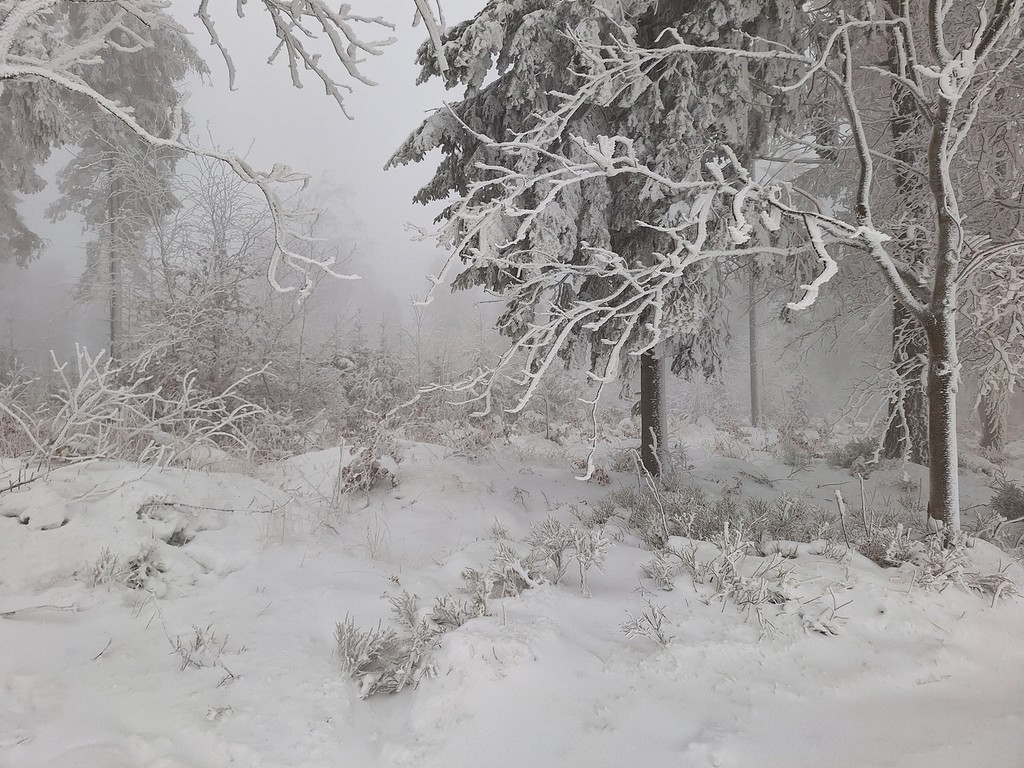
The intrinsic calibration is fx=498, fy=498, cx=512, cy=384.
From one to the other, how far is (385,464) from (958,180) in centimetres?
823

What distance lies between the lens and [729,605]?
9.33ft

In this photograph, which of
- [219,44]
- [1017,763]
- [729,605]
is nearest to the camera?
[1017,763]

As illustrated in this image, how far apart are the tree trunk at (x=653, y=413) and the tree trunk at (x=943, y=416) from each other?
339cm

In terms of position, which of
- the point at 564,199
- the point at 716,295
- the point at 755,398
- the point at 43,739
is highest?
the point at 564,199

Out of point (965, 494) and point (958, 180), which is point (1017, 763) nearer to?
point (965, 494)

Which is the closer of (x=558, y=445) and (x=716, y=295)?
(x=716, y=295)

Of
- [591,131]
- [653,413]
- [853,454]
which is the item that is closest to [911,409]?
[853,454]

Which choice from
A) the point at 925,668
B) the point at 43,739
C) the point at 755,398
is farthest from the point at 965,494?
the point at 755,398

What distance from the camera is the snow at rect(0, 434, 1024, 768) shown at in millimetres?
1955

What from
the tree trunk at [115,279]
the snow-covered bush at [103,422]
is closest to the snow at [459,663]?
the snow-covered bush at [103,422]

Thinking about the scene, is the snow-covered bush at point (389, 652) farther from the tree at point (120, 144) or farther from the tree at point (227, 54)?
the tree at point (120, 144)

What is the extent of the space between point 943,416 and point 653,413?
141 inches

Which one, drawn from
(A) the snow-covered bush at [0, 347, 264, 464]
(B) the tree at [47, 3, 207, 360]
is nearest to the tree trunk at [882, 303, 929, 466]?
(A) the snow-covered bush at [0, 347, 264, 464]

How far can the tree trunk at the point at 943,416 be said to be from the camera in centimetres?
345
